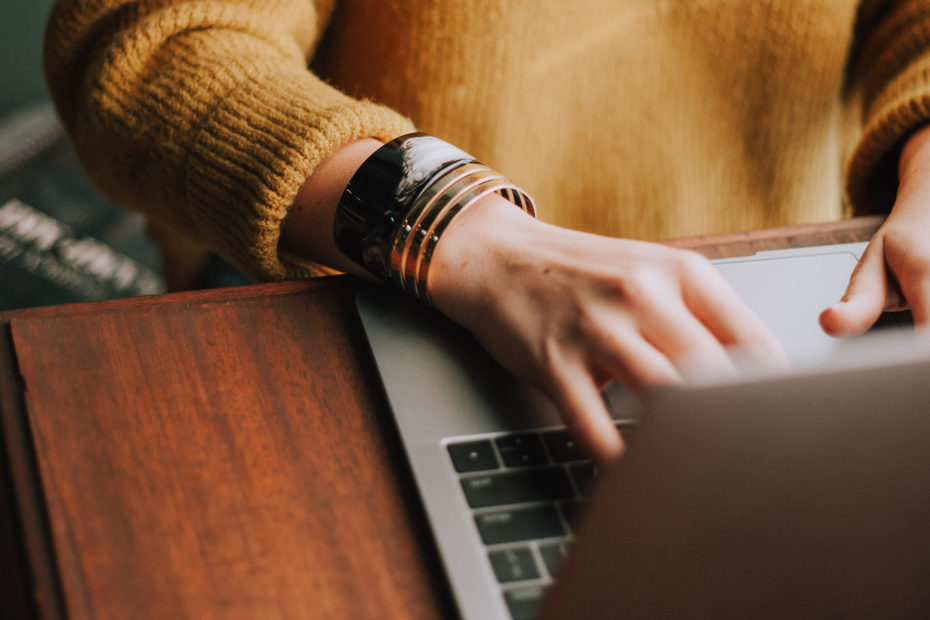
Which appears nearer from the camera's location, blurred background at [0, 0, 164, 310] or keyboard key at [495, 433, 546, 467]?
keyboard key at [495, 433, 546, 467]

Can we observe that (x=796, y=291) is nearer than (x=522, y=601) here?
No

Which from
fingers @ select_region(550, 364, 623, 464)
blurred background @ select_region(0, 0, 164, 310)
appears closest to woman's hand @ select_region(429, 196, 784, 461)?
fingers @ select_region(550, 364, 623, 464)

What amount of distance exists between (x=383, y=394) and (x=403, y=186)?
12 centimetres

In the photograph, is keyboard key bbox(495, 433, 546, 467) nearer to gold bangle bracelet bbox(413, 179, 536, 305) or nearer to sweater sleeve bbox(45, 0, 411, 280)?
gold bangle bracelet bbox(413, 179, 536, 305)

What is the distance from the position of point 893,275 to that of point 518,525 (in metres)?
0.28

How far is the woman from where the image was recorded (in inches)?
14.0

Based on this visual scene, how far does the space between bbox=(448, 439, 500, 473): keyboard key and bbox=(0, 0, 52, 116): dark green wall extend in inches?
51.2

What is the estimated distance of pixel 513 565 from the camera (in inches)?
11.1

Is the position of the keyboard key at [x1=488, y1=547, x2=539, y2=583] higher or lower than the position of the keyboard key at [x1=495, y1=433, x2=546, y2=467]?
lower

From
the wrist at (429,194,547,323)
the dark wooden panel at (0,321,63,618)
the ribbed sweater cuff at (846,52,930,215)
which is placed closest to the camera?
the dark wooden panel at (0,321,63,618)

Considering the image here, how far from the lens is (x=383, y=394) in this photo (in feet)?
1.14

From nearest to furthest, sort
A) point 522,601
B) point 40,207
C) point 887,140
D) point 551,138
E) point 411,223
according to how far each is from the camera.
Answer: point 522,601 → point 411,223 → point 887,140 → point 551,138 → point 40,207

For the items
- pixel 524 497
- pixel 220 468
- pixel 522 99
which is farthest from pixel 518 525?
pixel 522 99

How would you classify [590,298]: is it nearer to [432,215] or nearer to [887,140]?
[432,215]
